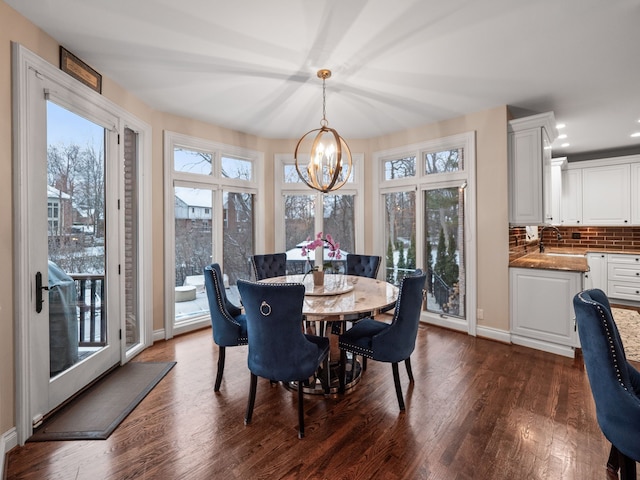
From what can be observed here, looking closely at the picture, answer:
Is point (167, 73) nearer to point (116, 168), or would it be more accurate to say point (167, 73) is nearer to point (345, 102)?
point (116, 168)

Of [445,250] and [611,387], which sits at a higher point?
[445,250]

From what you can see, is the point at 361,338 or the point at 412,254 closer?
the point at 361,338

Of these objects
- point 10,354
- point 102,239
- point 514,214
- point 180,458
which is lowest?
point 180,458

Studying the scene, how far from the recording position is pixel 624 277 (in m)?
5.11

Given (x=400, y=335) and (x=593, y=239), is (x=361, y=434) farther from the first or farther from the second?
(x=593, y=239)

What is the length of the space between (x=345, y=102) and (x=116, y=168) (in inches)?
99.4

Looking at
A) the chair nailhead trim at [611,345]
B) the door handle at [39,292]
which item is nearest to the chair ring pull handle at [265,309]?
the door handle at [39,292]

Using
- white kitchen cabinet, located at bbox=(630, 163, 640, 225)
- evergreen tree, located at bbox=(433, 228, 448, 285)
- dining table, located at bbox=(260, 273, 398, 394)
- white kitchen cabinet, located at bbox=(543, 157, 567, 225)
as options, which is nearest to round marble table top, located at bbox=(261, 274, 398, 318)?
dining table, located at bbox=(260, 273, 398, 394)

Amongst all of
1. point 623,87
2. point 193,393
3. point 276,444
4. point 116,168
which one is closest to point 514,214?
point 623,87

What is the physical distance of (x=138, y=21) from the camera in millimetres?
2170

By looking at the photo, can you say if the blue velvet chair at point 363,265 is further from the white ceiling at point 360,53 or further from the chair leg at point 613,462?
the chair leg at point 613,462

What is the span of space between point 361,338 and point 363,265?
1620 mm

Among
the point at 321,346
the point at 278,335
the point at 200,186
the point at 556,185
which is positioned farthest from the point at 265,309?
the point at 556,185

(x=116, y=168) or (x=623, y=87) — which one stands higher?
(x=623, y=87)
